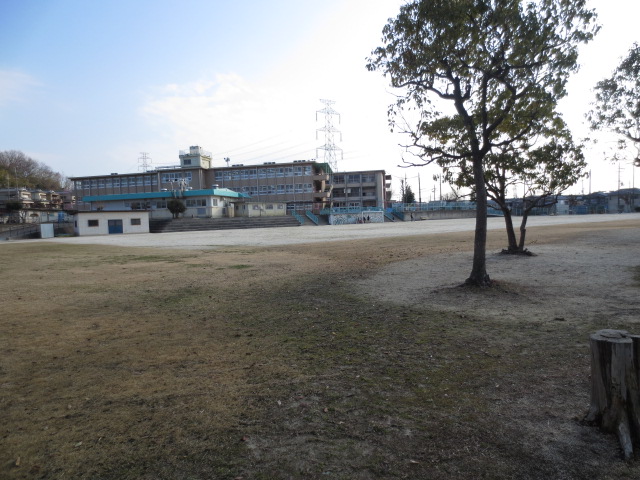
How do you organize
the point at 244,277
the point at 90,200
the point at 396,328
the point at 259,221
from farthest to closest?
the point at 90,200
the point at 259,221
the point at 244,277
the point at 396,328

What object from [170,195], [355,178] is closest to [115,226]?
[170,195]

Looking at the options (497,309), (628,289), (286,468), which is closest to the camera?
(286,468)

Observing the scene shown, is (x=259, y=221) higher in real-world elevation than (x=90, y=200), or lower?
lower

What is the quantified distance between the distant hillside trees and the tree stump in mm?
102938

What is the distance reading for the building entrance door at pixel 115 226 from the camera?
55938mm

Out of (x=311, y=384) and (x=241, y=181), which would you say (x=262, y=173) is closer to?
(x=241, y=181)

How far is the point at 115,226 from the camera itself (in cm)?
5634

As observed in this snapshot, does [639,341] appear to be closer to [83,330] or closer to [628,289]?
[628,289]

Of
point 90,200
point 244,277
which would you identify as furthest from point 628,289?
point 90,200

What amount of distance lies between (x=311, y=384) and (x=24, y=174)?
387 ft

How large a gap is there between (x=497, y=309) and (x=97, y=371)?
6409 millimetres

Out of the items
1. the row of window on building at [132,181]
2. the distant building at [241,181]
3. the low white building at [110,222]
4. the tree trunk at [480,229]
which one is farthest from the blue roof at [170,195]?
the tree trunk at [480,229]

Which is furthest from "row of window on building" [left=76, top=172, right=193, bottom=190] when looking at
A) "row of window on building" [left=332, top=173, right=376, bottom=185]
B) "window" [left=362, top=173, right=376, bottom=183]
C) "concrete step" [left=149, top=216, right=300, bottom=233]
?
"window" [left=362, top=173, right=376, bottom=183]

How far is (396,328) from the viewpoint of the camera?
241 inches
